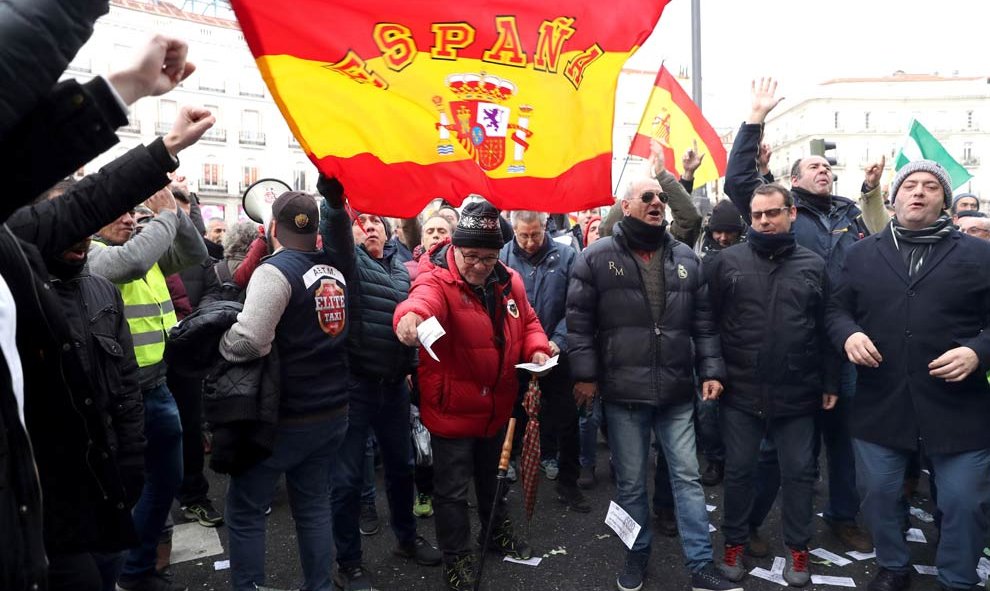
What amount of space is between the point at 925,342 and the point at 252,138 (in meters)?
Answer: 49.7

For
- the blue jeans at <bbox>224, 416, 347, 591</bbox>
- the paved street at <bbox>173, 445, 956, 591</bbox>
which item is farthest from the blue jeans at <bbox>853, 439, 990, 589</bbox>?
the blue jeans at <bbox>224, 416, 347, 591</bbox>

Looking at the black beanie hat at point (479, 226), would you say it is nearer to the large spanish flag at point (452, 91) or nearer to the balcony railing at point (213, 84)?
the large spanish flag at point (452, 91)

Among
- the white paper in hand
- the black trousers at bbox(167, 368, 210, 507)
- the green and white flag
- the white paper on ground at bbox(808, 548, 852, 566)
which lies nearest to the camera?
the white paper in hand

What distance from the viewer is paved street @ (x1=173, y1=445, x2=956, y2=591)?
388cm

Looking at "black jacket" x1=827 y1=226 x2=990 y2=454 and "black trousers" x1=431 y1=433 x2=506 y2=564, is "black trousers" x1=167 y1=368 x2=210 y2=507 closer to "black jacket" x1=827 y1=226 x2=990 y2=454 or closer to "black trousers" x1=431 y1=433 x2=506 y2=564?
"black trousers" x1=431 y1=433 x2=506 y2=564

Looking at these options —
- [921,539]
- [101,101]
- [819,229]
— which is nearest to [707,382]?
[819,229]

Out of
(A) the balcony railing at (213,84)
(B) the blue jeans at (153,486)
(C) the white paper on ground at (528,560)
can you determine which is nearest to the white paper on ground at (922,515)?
(C) the white paper on ground at (528,560)

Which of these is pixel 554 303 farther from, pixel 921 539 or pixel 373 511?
pixel 921 539

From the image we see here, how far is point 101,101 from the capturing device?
1.33 meters

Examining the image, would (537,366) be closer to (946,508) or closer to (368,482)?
(368,482)

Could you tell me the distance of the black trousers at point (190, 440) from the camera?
4836 millimetres

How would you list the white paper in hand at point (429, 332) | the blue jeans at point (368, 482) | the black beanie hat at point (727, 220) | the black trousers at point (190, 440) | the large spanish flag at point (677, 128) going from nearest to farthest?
the white paper in hand at point (429, 332) < the blue jeans at point (368, 482) < the black trousers at point (190, 440) < the black beanie hat at point (727, 220) < the large spanish flag at point (677, 128)

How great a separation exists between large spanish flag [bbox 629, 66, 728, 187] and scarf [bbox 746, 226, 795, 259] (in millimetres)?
3493

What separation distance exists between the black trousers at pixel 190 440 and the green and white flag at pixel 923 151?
275 inches
